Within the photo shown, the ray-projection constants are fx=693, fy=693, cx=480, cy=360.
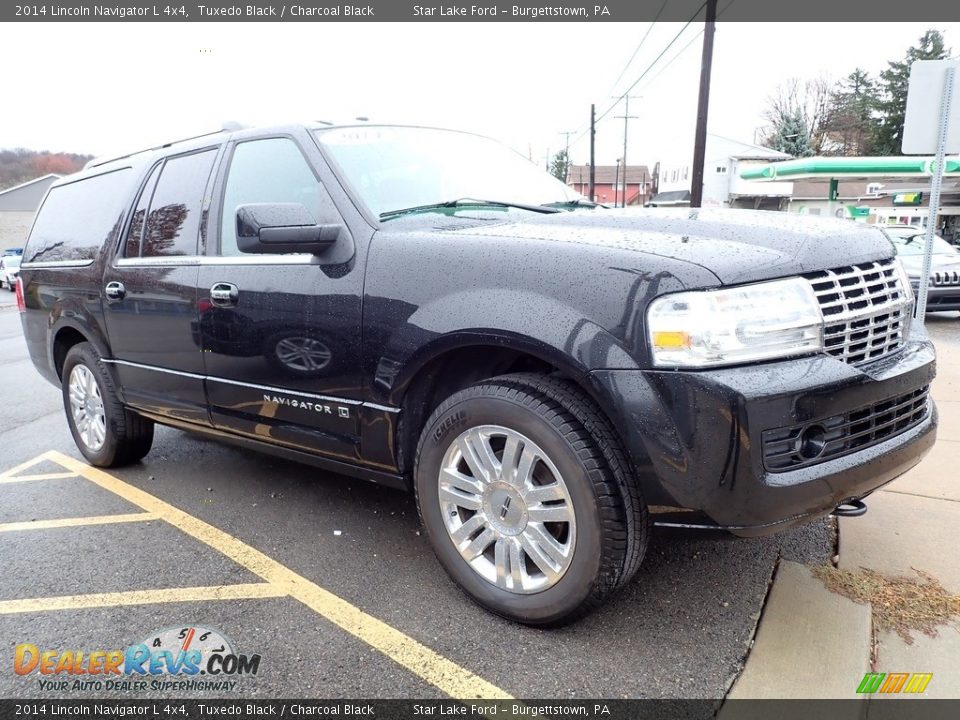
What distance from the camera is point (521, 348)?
2.32 meters

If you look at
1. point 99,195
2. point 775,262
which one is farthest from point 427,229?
point 99,195

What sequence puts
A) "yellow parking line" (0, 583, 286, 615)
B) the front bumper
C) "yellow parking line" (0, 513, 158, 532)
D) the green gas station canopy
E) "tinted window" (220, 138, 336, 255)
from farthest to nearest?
the green gas station canopy, "yellow parking line" (0, 513, 158, 532), "tinted window" (220, 138, 336, 255), "yellow parking line" (0, 583, 286, 615), the front bumper

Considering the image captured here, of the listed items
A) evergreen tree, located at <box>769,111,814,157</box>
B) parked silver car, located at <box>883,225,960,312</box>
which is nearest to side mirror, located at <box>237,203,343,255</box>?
parked silver car, located at <box>883,225,960,312</box>

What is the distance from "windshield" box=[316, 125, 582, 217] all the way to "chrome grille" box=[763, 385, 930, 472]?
5.56 feet

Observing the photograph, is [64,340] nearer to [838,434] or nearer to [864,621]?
[838,434]

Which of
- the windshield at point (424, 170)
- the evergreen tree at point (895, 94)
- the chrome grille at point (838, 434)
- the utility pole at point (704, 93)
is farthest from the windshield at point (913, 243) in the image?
the evergreen tree at point (895, 94)

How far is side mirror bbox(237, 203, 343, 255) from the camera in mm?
2717

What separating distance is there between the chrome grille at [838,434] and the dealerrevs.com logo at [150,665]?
1.84 m

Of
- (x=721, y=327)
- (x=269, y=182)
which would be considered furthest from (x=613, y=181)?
(x=721, y=327)

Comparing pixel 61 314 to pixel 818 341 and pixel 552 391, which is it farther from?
pixel 818 341

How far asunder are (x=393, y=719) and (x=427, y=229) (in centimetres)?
175

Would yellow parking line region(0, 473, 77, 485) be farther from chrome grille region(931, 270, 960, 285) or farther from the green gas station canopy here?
the green gas station canopy

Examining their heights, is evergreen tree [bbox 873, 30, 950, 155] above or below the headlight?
above

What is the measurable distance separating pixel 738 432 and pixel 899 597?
127 centimetres
